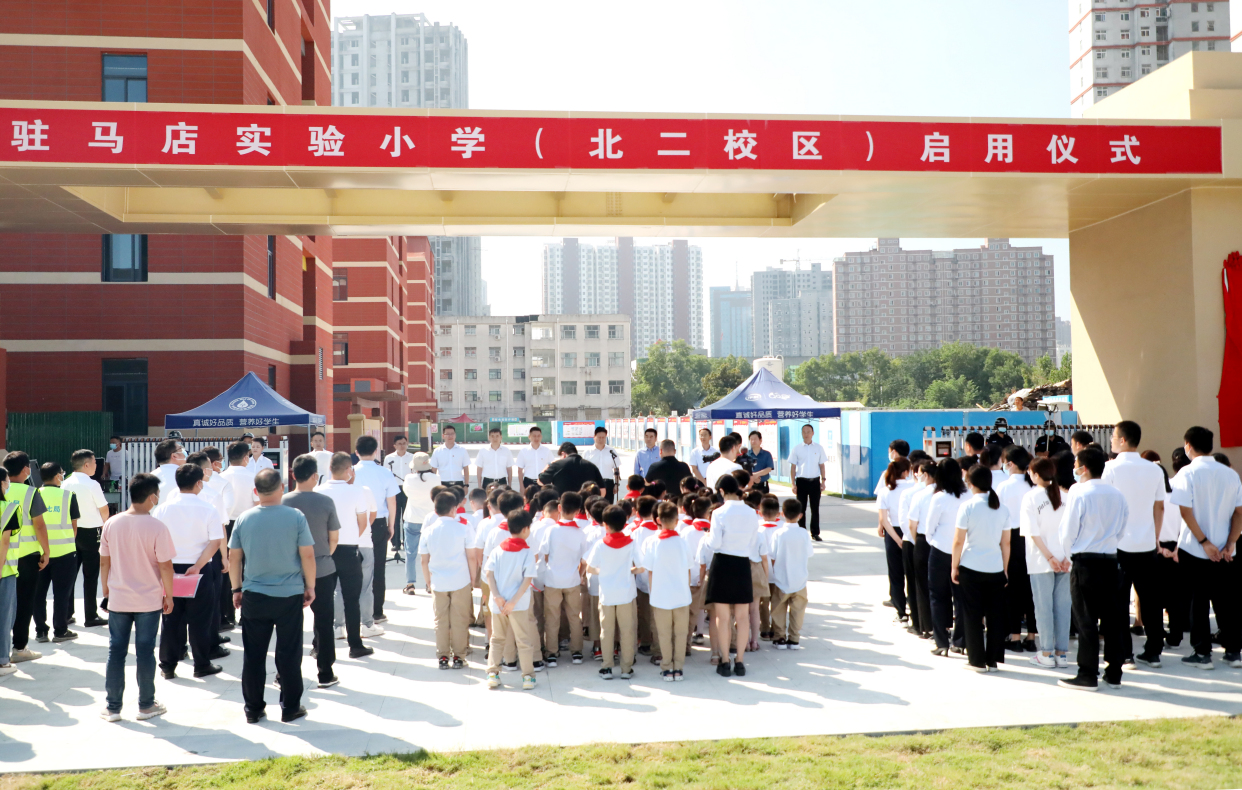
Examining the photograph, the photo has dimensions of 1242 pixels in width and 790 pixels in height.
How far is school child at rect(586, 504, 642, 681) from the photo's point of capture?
749 centimetres

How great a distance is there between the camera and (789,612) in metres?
8.60

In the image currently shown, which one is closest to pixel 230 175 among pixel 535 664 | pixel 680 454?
pixel 535 664

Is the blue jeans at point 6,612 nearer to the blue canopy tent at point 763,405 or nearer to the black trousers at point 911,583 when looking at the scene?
the black trousers at point 911,583

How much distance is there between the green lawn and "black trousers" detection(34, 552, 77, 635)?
411cm

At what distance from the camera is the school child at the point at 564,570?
7.87 m

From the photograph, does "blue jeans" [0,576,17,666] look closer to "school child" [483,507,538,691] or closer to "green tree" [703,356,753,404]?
"school child" [483,507,538,691]

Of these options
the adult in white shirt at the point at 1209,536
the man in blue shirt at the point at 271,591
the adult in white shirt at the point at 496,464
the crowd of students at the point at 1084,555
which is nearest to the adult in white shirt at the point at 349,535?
the man in blue shirt at the point at 271,591

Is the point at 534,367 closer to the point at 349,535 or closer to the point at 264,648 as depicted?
the point at 349,535

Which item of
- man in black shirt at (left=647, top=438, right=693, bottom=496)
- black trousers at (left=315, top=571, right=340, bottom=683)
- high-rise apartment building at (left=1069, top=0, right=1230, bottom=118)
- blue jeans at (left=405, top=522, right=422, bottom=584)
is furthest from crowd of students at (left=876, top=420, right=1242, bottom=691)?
high-rise apartment building at (left=1069, top=0, right=1230, bottom=118)

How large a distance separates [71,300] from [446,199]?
11897mm

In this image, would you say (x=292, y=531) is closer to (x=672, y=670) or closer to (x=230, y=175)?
(x=672, y=670)

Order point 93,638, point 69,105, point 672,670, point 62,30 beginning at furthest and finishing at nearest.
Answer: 1. point 62,30
2. point 69,105
3. point 93,638
4. point 672,670

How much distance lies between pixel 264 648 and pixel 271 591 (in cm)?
45

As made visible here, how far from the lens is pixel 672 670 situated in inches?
296
